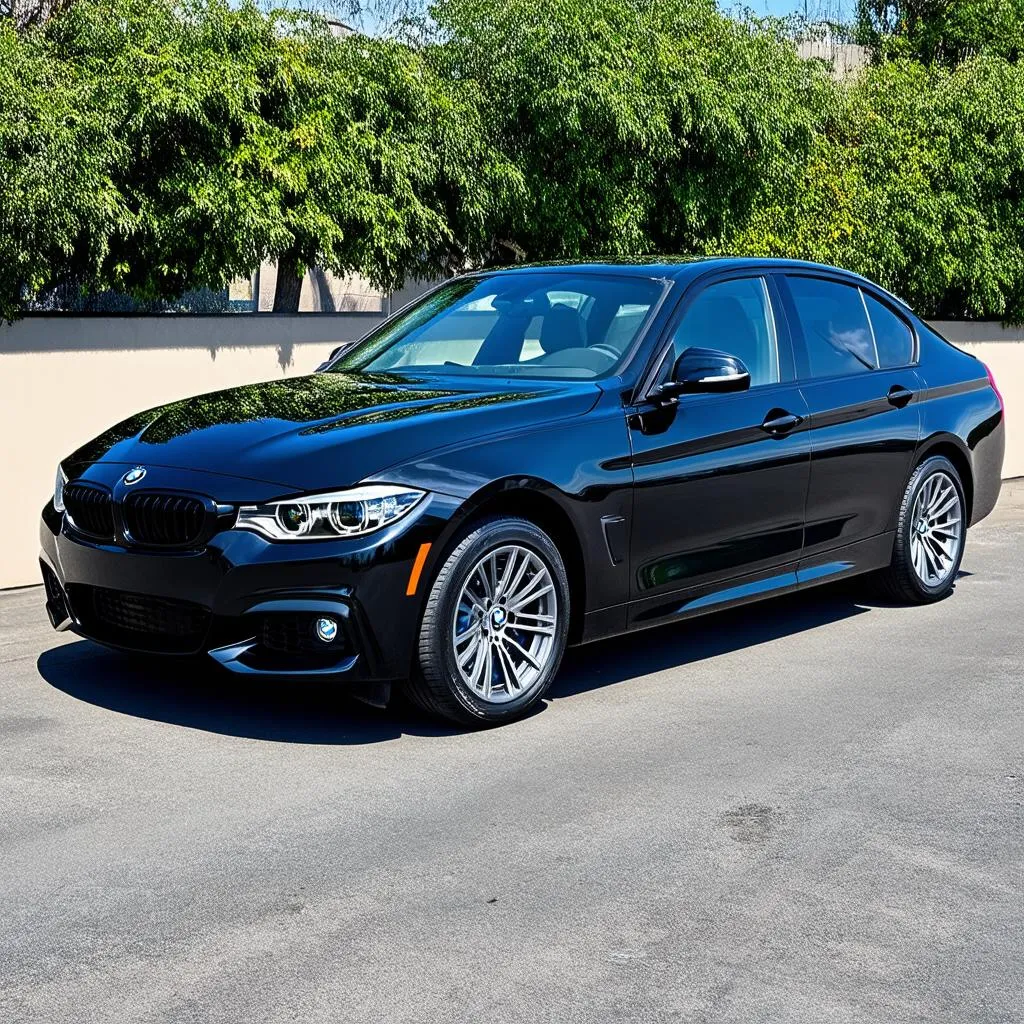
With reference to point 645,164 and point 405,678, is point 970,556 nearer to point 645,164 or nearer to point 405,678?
point 645,164

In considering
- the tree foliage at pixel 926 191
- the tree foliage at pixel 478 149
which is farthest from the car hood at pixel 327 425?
the tree foliage at pixel 926 191

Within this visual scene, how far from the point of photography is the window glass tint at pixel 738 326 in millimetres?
7227

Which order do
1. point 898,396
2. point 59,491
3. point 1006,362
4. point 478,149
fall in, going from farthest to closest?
point 1006,362
point 478,149
point 898,396
point 59,491

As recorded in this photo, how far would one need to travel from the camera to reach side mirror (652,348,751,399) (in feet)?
22.4

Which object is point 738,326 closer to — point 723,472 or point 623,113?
point 723,472

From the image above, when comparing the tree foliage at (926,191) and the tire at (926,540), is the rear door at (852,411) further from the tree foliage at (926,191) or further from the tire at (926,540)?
the tree foliage at (926,191)

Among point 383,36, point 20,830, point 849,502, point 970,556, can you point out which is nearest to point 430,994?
point 20,830

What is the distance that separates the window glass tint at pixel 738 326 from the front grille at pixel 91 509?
Answer: 8.05 feet

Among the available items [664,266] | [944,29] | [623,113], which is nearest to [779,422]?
[664,266]

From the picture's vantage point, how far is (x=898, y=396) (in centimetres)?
829

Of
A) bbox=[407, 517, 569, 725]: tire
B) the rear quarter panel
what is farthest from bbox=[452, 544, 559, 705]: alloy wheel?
the rear quarter panel

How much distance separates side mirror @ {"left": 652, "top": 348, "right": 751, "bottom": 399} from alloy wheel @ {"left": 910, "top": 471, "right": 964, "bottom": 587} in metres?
1.99

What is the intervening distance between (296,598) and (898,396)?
3772 mm

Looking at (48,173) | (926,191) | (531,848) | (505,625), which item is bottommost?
(531,848)
